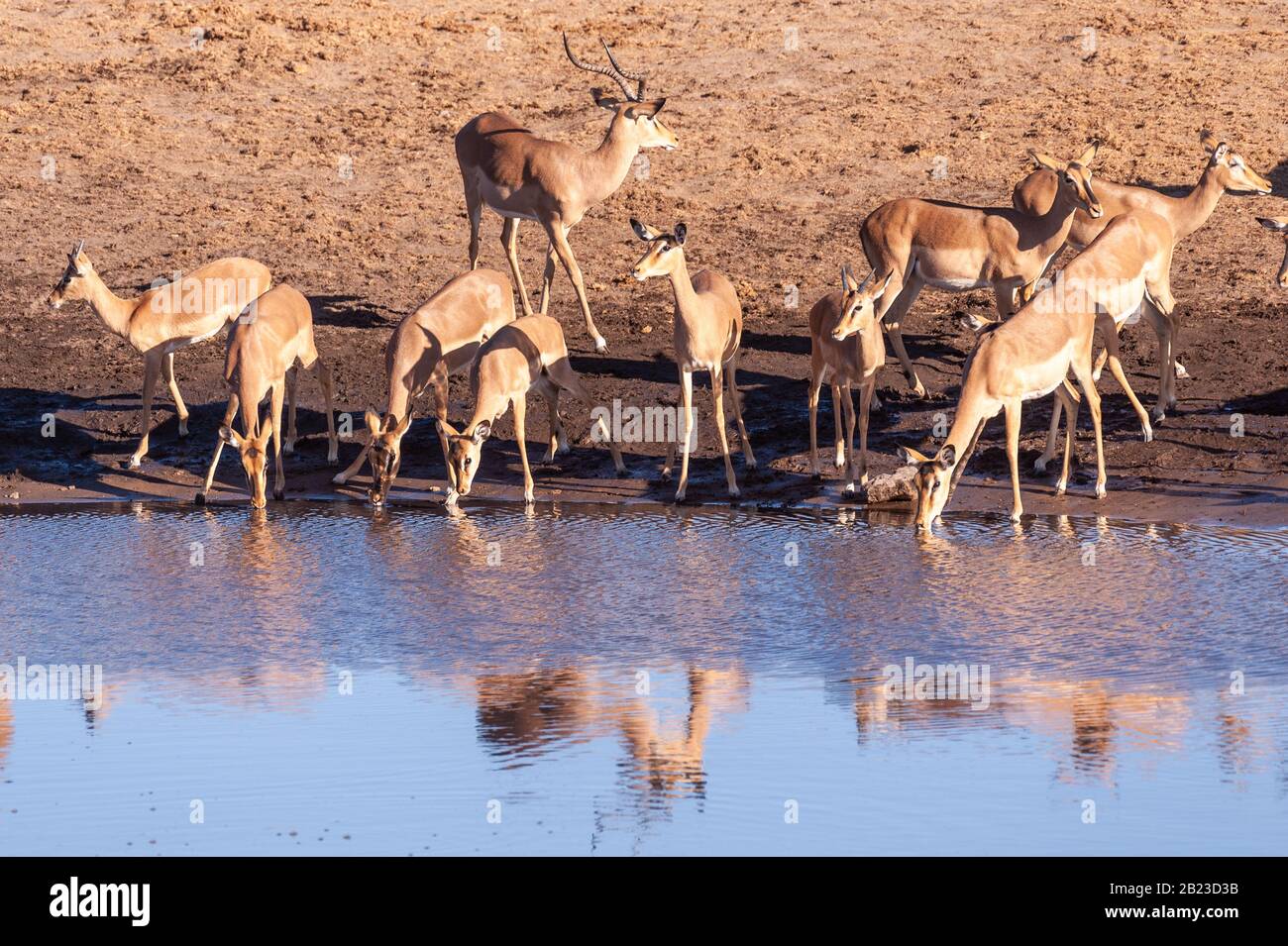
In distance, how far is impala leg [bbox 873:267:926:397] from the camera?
54.1 ft

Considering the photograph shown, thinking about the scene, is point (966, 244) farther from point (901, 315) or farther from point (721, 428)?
point (721, 428)

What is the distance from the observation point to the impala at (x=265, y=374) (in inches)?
572

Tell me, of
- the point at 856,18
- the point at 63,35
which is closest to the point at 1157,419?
the point at 856,18

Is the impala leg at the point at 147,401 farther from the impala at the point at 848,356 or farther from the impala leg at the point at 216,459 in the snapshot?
the impala at the point at 848,356

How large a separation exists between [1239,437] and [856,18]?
11069 millimetres

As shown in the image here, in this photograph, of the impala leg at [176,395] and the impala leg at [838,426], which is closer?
the impala leg at [838,426]

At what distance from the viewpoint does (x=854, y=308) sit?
1463cm

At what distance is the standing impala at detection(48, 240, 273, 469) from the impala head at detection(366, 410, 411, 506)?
6.78 ft

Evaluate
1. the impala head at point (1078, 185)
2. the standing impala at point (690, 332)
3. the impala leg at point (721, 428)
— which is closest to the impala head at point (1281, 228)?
the impala head at point (1078, 185)

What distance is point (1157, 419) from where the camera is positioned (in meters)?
15.6

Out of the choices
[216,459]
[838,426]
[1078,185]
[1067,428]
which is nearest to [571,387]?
[838,426]

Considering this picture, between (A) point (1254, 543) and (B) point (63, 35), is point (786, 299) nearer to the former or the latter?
(A) point (1254, 543)

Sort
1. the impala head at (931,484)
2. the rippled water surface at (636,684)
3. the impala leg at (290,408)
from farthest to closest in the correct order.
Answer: the impala leg at (290,408) → the impala head at (931,484) → the rippled water surface at (636,684)

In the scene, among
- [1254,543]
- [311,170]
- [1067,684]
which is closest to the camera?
[1067,684]
